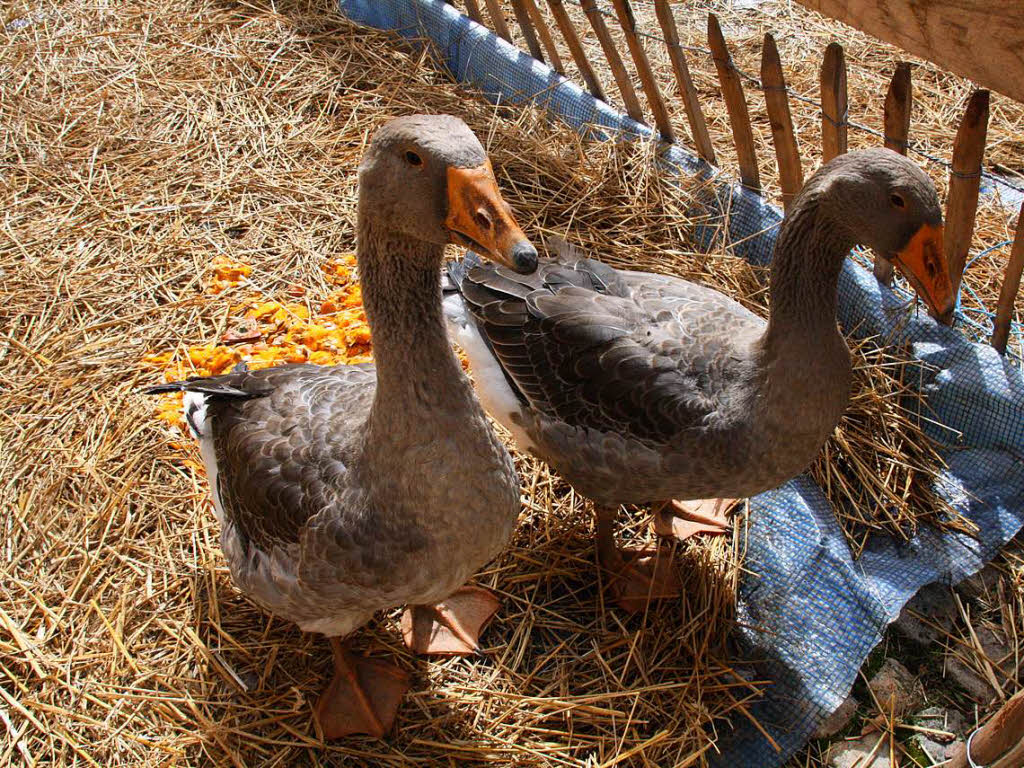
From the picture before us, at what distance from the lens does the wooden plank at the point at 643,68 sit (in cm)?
435

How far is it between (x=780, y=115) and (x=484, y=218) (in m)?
2.58

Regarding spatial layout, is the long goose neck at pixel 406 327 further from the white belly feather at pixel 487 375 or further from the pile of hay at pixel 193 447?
the pile of hay at pixel 193 447

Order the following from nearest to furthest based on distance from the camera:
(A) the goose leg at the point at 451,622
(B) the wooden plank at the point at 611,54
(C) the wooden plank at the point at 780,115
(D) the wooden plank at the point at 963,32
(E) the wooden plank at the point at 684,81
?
(D) the wooden plank at the point at 963,32 < (A) the goose leg at the point at 451,622 < (C) the wooden plank at the point at 780,115 < (E) the wooden plank at the point at 684,81 < (B) the wooden plank at the point at 611,54

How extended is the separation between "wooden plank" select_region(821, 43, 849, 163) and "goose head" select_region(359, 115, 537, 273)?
2.19 m

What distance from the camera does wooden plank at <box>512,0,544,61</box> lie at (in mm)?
5047

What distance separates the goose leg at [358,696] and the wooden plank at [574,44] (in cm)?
383

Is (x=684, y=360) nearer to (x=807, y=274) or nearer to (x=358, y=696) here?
(x=807, y=274)

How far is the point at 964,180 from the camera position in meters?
3.20

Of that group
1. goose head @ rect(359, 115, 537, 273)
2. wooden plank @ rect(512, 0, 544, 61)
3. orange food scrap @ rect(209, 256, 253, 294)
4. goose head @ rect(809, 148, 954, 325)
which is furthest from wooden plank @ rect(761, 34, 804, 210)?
orange food scrap @ rect(209, 256, 253, 294)

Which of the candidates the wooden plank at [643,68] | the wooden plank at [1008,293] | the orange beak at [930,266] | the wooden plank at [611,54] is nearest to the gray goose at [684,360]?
the orange beak at [930,266]

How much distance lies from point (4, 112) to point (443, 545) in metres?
4.93

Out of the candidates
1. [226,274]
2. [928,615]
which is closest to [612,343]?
[928,615]

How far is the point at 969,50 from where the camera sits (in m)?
2.31

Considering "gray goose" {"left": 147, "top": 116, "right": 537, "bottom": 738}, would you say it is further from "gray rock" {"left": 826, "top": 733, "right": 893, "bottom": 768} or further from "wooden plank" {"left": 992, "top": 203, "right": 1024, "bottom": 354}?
"wooden plank" {"left": 992, "top": 203, "right": 1024, "bottom": 354}
